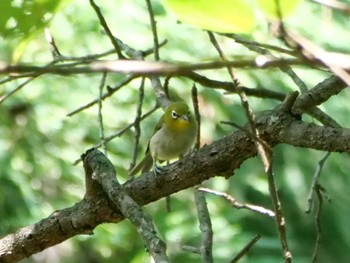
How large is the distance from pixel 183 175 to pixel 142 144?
357 cm

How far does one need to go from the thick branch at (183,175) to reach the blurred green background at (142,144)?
228cm

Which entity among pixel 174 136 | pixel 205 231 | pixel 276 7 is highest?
pixel 174 136

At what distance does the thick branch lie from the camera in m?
1.55

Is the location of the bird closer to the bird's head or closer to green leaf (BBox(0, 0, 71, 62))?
the bird's head

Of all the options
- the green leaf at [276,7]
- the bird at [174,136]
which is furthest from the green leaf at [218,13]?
the bird at [174,136]

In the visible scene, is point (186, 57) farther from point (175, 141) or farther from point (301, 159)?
point (301, 159)

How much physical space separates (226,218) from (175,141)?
159cm

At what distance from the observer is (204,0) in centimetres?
51

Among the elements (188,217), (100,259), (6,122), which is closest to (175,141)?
(188,217)

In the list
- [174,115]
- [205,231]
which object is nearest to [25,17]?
[205,231]

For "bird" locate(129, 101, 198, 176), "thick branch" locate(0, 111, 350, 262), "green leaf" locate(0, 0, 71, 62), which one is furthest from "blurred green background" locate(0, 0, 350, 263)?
"green leaf" locate(0, 0, 71, 62)

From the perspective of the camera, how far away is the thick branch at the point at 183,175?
1.55 meters

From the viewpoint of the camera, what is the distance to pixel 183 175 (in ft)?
5.99

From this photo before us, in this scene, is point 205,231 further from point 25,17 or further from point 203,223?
point 25,17
